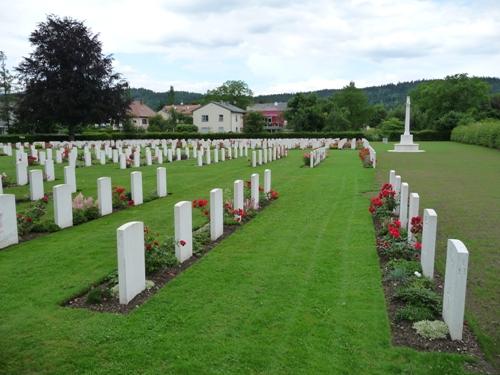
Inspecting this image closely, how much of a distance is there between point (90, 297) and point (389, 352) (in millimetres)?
3140

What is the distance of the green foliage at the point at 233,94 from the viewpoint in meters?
107

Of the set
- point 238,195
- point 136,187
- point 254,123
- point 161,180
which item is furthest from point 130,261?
point 254,123

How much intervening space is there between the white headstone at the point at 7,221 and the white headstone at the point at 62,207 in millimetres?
983

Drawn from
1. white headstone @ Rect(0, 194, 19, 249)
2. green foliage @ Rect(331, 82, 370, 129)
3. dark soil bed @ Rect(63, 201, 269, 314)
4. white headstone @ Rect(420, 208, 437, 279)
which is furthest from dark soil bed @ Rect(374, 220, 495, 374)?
green foliage @ Rect(331, 82, 370, 129)

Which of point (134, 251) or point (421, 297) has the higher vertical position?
point (134, 251)

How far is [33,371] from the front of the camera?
11.8 feet

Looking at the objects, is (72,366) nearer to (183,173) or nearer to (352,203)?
(352,203)

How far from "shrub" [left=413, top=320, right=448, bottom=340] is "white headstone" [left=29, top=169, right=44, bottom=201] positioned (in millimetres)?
9626

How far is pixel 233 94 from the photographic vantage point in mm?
107750

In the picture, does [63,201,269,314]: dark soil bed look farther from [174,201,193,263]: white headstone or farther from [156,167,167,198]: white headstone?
[156,167,167,198]: white headstone

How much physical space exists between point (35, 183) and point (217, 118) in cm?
7147

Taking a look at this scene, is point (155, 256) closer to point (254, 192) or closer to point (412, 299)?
point (412, 299)

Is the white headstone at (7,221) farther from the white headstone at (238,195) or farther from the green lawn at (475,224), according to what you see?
the green lawn at (475,224)

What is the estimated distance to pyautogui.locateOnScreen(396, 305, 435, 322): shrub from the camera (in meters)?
4.55
